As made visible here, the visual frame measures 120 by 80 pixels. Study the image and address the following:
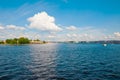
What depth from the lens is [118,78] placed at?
3428 centimetres

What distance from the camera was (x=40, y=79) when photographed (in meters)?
32.9

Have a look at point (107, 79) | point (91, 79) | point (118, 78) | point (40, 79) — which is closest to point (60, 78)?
point (40, 79)

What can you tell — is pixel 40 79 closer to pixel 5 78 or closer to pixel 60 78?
pixel 60 78

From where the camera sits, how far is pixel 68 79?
33.7m

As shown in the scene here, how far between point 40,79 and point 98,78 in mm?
12337

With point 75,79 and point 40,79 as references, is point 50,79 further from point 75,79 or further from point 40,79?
point 75,79

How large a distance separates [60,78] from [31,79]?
240 inches

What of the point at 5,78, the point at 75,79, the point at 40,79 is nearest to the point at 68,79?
the point at 75,79

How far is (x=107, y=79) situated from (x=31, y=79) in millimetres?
15790

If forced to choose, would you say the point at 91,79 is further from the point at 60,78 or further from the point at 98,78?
the point at 60,78

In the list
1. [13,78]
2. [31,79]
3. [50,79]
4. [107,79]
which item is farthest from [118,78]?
[13,78]

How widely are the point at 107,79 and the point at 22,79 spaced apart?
57.8 feet

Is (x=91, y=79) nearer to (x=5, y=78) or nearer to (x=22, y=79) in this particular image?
(x=22, y=79)

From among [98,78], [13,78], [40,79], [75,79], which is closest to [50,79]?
[40,79]
